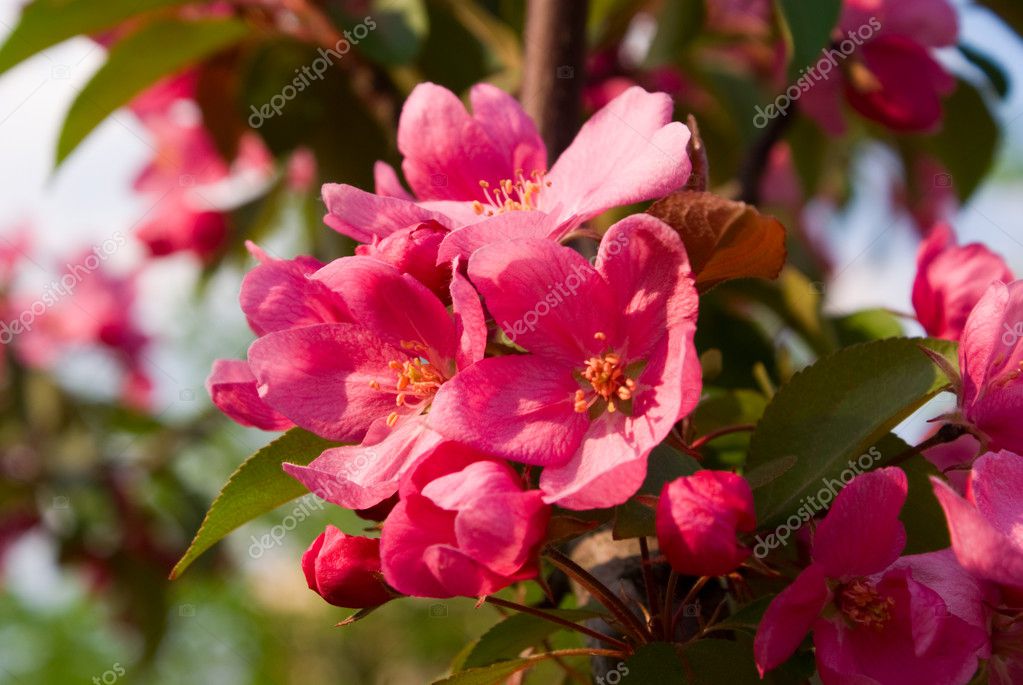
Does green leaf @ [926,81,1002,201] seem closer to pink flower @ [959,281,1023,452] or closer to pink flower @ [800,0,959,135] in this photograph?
pink flower @ [800,0,959,135]

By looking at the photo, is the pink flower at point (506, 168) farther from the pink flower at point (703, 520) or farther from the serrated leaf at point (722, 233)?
the pink flower at point (703, 520)

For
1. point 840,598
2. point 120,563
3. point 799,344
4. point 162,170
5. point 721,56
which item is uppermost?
point 840,598

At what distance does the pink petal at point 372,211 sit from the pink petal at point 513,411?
A: 0.44 feet

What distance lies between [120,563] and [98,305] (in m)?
1.00

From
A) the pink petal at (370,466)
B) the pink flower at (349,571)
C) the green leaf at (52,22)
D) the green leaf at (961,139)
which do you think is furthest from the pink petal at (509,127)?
the green leaf at (961,139)

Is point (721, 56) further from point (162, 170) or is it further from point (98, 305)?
point (98, 305)

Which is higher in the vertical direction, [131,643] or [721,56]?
[721,56]

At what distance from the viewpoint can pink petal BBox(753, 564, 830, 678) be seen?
0.68 meters

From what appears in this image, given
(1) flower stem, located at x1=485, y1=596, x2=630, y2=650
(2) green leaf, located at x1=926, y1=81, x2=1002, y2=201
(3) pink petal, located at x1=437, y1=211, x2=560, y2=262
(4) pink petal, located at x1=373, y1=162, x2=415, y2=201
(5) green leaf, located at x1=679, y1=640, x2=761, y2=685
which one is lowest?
(2) green leaf, located at x1=926, y1=81, x2=1002, y2=201

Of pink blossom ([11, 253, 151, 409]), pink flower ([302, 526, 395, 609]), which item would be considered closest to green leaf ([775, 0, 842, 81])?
pink flower ([302, 526, 395, 609])

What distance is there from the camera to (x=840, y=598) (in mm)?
761

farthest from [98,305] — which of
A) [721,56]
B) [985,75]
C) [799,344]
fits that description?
[985,75]

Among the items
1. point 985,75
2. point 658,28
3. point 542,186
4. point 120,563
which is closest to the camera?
point 542,186

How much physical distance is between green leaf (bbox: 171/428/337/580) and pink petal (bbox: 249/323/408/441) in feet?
0.22
